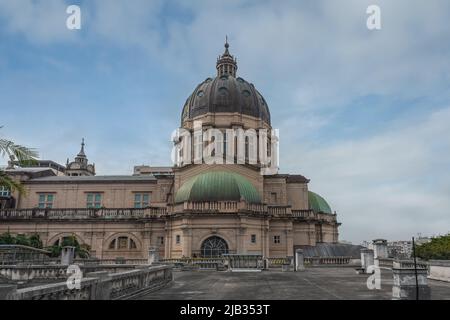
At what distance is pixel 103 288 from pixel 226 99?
48406mm

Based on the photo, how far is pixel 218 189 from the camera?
46.8 metres

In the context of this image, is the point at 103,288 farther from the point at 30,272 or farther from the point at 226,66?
the point at 226,66

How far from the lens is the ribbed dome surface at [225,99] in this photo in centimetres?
5934

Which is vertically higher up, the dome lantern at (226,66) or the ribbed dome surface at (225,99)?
the dome lantern at (226,66)

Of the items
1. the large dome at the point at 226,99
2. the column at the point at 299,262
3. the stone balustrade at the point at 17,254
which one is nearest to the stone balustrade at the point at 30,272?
the stone balustrade at the point at 17,254

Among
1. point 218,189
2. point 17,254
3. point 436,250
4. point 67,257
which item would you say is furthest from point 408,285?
point 218,189

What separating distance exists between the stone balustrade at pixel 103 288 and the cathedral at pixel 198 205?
2155cm

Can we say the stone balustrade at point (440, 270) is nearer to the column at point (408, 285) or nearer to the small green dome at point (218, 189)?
the column at point (408, 285)

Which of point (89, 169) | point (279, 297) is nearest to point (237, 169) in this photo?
point (279, 297)

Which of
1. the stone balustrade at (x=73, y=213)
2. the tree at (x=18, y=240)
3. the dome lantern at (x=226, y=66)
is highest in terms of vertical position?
the dome lantern at (x=226, y=66)

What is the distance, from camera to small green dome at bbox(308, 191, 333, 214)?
200ft

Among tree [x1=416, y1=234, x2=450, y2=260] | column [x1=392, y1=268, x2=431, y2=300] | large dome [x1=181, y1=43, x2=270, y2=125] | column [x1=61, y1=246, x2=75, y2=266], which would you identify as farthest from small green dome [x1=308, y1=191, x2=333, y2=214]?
column [x1=392, y1=268, x2=431, y2=300]
